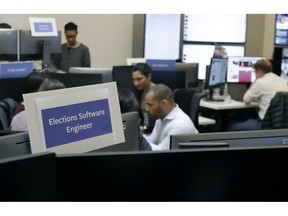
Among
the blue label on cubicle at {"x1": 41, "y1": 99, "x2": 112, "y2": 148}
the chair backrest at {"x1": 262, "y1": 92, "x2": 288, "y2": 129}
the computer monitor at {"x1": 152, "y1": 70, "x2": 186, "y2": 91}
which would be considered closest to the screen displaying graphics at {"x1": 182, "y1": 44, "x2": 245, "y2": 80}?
the computer monitor at {"x1": 152, "y1": 70, "x2": 186, "y2": 91}

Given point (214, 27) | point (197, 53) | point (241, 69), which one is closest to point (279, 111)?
point (241, 69)

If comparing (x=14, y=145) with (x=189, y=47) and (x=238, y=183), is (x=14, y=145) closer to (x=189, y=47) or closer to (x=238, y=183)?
(x=238, y=183)

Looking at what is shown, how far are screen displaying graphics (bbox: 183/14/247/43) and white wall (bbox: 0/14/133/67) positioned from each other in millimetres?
849

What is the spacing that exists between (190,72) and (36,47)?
166 cm

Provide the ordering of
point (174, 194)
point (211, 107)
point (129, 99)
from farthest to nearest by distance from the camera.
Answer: point (211, 107) < point (129, 99) < point (174, 194)

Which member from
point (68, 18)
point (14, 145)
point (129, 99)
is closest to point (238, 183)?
point (14, 145)

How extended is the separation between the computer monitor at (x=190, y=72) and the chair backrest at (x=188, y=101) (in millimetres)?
964

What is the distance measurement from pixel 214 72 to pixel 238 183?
4.02 metres

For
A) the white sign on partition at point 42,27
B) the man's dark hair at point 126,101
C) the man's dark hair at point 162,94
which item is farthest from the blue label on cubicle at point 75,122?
the white sign on partition at point 42,27

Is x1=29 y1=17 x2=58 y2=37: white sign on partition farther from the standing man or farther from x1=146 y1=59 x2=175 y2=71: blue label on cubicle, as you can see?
the standing man

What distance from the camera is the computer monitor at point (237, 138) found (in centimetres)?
143

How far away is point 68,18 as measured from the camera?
20.2 feet

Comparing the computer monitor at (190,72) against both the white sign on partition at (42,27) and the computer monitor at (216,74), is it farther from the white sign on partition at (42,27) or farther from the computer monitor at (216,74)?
the white sign on partition at (42,27)

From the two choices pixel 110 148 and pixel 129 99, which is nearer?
pixel 110 148
